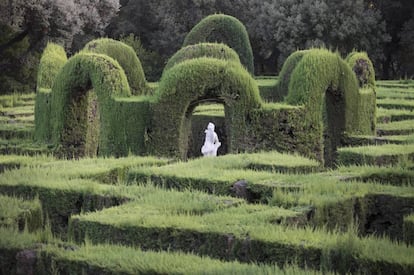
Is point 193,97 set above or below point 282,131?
above

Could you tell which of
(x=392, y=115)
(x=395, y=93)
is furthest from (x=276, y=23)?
(x=392, y=115)

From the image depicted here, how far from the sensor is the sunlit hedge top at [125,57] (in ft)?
81.8

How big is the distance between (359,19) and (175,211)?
37.5 m

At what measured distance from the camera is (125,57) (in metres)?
25.3

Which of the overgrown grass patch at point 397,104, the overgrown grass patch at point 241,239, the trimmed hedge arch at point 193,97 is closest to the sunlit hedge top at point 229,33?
the overgrown grass patch at point 397,104

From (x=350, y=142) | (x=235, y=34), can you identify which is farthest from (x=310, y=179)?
(x=235, y=34)

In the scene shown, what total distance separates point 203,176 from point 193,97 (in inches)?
257

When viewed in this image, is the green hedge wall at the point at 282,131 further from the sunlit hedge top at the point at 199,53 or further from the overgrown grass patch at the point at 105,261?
the overgrown grass patch at the point at 105,261

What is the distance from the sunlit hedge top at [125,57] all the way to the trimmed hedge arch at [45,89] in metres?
1.44

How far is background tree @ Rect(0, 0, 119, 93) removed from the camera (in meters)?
31.3

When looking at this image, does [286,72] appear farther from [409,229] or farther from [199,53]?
[409,229]

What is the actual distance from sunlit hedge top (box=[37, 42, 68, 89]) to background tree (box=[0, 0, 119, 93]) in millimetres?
3416

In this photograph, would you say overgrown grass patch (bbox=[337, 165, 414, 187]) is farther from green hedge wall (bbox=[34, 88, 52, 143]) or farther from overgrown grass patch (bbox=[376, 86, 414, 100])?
overgrown grass patch (bbox=[376, 86, 414, 100])

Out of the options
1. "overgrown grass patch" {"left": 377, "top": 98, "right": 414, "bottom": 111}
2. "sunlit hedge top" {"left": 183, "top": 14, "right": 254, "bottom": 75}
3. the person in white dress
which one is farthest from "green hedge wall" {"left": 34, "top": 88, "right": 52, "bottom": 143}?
"overgrown grass patch" {"left": 377, "top": 98, "right": 414, "bottom": 111}
